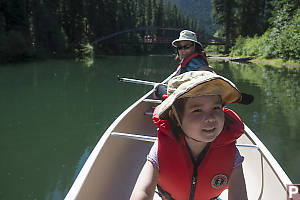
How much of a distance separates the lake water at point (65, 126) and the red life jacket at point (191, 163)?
7.66 feet

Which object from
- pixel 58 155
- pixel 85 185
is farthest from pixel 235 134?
pixel 58 155

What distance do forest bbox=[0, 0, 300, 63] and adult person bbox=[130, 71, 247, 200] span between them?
Result: 19.8 meters

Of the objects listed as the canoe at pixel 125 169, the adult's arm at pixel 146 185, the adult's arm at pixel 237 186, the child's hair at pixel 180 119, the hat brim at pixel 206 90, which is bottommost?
the canoe at pixel 125 169

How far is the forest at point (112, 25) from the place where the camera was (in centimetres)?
2027

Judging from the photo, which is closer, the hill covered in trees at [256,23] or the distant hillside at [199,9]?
the hill covered in trees at [256,23]

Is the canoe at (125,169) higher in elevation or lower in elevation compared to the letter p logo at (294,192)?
lower

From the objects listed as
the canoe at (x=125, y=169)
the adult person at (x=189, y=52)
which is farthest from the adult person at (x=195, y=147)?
the adult person at (x=189, y=52)

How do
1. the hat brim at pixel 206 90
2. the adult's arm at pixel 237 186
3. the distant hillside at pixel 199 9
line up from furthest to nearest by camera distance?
1. the distant hillside at pixel 199 9
2. the adult's arm at pixel 237 186
3. the hat brim at pixel 206 90

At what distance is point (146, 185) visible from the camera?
118cm

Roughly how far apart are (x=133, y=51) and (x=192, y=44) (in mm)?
43871

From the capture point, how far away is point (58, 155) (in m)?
4.10

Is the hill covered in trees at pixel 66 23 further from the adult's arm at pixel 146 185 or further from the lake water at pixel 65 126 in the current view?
the adult's arm at pixel 146 185

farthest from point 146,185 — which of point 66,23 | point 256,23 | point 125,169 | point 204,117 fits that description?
point 256,23

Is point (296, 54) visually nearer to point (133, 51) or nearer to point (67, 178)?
point (67, 178)
